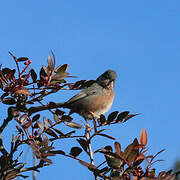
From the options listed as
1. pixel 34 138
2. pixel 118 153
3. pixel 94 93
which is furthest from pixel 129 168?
pixel 94 93

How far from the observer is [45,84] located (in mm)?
2387

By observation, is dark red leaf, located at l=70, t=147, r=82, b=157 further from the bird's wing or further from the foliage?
the bird's wing

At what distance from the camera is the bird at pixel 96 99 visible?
4551 mm

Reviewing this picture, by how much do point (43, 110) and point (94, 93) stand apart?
7.76 feet

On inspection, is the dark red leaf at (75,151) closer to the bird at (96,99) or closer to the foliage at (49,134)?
the foliage at (49,134)

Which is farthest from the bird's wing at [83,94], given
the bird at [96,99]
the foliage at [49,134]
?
the foliage at [49,134]

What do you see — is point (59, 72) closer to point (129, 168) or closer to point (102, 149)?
point (102, 149)

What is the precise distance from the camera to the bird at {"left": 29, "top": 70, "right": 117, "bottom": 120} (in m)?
4.55

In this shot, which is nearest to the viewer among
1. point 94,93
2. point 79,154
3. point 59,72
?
point 79,154

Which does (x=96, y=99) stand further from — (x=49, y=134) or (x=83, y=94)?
(x=49, y=134)

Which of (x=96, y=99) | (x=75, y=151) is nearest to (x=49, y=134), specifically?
(x=75, y=151)

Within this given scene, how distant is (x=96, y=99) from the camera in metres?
4.78

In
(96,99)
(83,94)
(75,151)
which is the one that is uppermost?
(83,94)

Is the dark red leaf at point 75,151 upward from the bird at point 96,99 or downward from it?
downward
